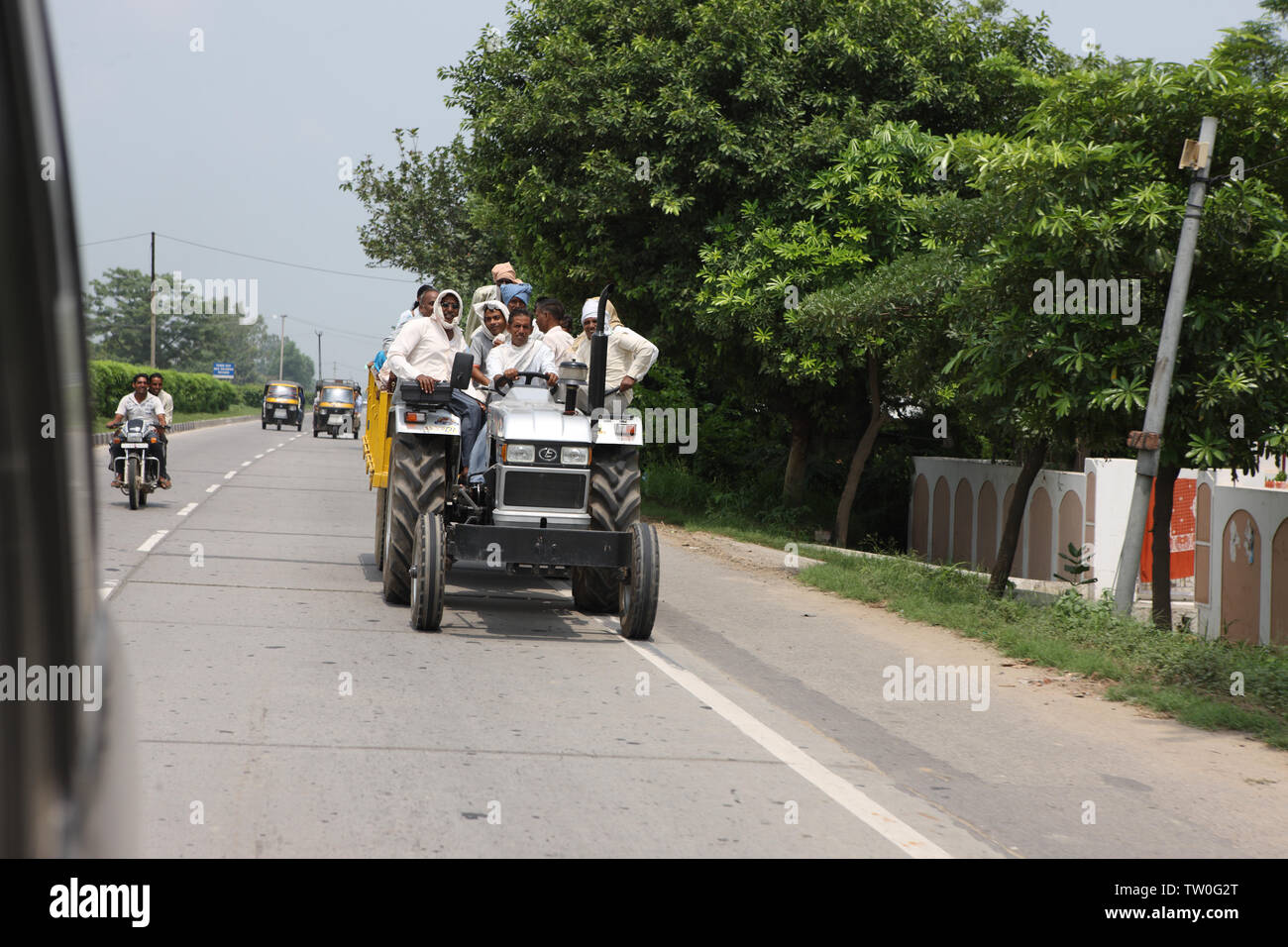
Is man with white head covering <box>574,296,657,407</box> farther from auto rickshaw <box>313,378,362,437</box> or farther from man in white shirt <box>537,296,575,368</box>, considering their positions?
auto rickshaw <box>313,378,362,437</box>

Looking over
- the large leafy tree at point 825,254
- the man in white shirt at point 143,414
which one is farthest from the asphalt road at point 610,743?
the large leafy tree at point 825,254

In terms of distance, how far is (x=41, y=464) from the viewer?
1.49 m

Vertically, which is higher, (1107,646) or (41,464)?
(41,464)

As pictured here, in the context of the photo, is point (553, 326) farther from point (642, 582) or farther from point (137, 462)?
point (137, 462)

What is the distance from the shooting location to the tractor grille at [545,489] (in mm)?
10000

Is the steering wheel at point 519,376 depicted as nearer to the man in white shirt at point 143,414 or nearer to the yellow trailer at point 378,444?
the yellow trailer at point 378,444

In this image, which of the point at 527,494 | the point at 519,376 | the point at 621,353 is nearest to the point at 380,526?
the point at 519,376

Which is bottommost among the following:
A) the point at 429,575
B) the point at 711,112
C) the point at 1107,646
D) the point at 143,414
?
the point at 1107,646

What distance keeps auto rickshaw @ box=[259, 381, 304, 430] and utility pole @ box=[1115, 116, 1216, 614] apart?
181 ft

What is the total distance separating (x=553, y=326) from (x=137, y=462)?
7.63 meters

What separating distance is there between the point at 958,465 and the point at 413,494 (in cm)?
1404

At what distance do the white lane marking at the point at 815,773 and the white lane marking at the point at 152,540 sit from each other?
652 cm
